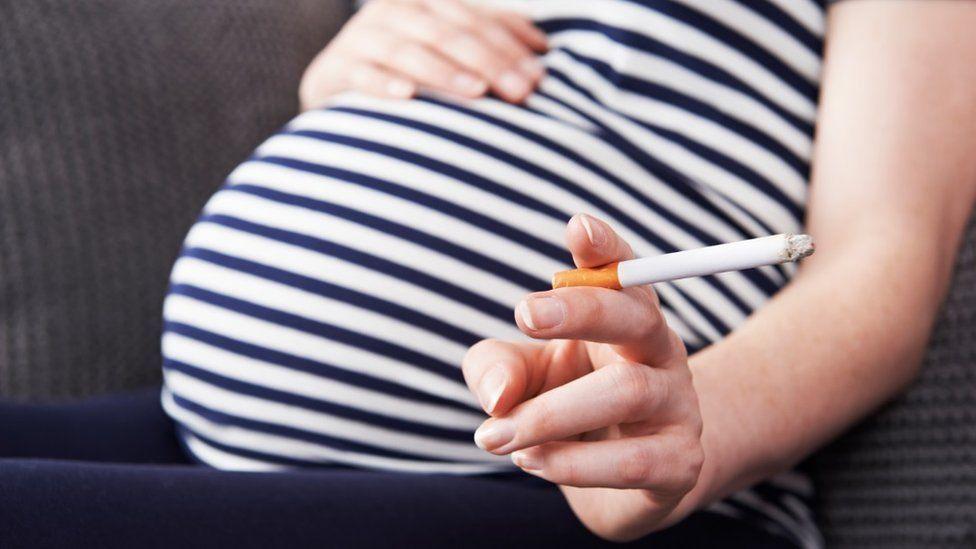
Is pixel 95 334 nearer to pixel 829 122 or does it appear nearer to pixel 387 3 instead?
pixel 387 3

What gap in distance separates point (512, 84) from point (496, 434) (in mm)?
388

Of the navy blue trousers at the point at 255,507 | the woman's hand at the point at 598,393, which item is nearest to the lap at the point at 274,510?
the navy blue trousers at the point at 255,507

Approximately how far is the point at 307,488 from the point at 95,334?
38 cm

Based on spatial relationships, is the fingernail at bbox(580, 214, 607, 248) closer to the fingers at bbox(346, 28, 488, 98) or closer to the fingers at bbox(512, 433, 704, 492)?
the fingers at bbox(512, 433, 704, 492)

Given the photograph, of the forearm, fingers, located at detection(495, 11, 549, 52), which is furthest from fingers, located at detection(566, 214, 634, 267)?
fingers, located at detection(495, 11, 549, 52)

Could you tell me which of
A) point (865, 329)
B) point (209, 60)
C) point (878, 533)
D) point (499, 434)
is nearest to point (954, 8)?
point (865, 329)

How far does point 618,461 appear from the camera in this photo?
345 mm

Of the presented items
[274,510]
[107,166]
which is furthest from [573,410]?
[107,166]

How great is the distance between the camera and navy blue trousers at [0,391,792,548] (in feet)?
1.28

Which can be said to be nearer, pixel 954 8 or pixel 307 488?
pixel 307 488

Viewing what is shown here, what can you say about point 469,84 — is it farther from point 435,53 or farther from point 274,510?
point 274,510

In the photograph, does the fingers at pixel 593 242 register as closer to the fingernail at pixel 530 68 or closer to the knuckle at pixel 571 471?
the knuckle at pixel 571 471

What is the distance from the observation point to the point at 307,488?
17.7 inches

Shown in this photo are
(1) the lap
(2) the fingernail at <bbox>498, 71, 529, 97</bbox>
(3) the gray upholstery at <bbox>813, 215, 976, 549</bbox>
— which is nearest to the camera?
(1) the lap
